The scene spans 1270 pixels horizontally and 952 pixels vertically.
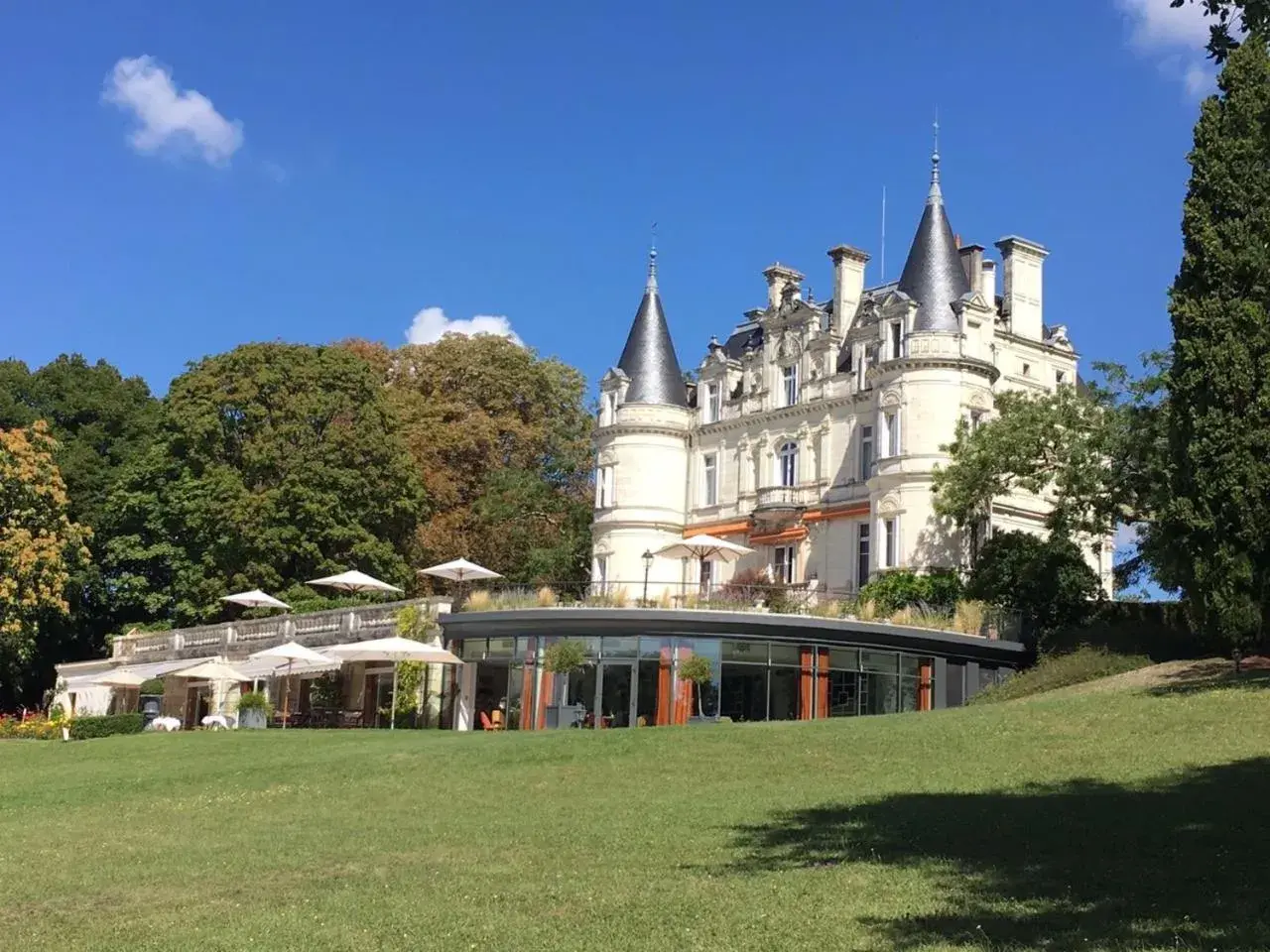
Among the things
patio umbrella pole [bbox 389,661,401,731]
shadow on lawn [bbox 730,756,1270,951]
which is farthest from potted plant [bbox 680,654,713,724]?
shadow on lawn [bbox 730,756,1270,951]

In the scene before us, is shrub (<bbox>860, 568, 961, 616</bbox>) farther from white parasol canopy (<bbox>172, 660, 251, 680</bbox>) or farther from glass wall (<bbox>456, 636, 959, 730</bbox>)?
white parasol canopy (<bbox>172, 660, 251, 680</bbox>)

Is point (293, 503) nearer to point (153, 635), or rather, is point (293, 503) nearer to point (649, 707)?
point (153, 635)

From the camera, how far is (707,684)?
124 feet

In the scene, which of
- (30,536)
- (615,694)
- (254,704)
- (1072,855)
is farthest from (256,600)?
(1072,855)

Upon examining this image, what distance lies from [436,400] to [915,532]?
2490 centimetres

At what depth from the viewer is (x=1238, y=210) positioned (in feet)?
93.5

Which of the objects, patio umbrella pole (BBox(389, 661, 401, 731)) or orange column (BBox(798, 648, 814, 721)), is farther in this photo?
patio umbrella pole (BBox(389, 661, 401, 731))

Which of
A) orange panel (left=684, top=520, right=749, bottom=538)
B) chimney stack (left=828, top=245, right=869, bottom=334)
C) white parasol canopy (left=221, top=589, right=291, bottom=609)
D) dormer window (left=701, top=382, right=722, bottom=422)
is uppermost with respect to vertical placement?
chimney stack (left=828, top=245, right=869, bottom=334)

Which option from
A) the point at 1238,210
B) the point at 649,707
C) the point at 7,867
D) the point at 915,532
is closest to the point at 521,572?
the point at 915,532

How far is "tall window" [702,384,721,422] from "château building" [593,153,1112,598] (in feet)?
0.21

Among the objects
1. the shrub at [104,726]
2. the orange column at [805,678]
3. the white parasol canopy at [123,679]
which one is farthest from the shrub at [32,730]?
the orange column at [805,678]

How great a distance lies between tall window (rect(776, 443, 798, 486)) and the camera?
180ft

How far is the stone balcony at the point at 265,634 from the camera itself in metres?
44.8

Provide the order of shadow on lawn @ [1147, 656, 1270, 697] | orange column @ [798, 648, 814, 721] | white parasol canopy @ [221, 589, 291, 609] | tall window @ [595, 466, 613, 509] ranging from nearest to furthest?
shadow on lawn @ [1147, 656, 1270, 697], orange column @ [798, 648, 814, 721], white parasol canopy @ [221, 589, 291, 609], tall window @ [595, 466, 613, 509]
